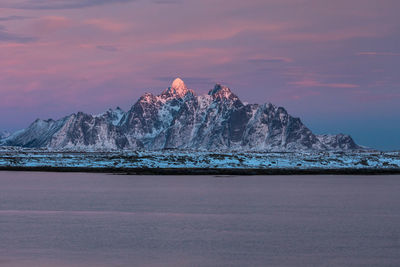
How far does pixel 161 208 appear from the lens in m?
44.5

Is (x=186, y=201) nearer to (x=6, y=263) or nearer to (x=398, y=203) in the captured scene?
(x=398, y=203)

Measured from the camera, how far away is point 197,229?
33.7 metres

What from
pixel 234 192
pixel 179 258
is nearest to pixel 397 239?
pixel 179 258

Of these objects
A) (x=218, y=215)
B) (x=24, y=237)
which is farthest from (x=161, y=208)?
(x=24, y=237)

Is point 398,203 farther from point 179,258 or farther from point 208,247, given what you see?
point 179,258

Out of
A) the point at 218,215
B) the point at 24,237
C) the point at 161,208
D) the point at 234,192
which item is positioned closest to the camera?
the point at 24,237

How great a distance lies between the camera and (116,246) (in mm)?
27875

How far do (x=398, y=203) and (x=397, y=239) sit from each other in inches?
778

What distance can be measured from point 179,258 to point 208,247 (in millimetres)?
3016

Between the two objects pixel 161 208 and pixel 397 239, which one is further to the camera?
pixel 161 208

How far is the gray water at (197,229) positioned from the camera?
2517 centimetres

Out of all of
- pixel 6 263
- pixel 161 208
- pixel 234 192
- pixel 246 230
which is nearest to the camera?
pixel 6 263

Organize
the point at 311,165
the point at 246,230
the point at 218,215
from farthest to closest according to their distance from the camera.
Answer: the point at 311,165, the point at 218,215, the point at 246,230

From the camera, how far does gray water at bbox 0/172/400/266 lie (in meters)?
25.2
